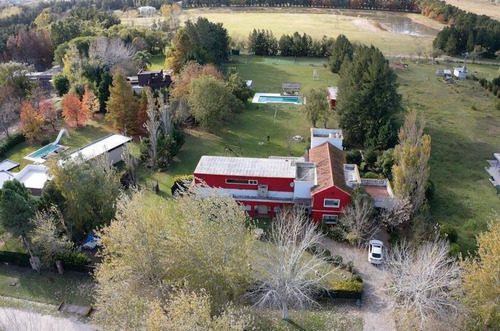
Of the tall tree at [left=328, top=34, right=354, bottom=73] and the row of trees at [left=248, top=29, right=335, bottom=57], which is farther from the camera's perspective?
the row of trees at [left=248, top=29, right=335, bottom=57]

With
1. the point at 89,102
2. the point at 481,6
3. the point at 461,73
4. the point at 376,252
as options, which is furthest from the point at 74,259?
the point at 481,6

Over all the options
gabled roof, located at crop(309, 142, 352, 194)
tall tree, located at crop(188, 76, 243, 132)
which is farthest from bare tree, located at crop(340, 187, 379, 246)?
tall tree, located at crop(188, 76, 243, 132)

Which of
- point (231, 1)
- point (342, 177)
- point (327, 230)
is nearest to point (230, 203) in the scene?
point (327, 230)

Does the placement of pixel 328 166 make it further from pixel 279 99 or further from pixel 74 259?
pixel 279 99

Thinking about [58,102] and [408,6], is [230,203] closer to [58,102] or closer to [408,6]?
[58,102]

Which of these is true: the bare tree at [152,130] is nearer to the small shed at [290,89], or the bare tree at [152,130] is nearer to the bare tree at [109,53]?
the bare tree at [109,53]

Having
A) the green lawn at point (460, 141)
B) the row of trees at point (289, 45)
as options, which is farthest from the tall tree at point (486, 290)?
the row of trees at point (289, 45)

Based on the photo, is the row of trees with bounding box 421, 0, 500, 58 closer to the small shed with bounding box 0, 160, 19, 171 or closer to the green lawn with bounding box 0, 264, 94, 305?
the small shed with bounding box 0, 160, 19, 171
